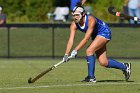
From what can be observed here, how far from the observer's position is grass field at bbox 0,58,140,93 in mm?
13406

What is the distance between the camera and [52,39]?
80.8 ft

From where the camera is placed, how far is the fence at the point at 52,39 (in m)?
24.2

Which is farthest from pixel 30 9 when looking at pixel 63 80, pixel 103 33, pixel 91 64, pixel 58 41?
pixel 91 64

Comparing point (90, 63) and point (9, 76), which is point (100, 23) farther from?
point (9, 76)

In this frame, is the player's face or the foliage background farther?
the foliage background

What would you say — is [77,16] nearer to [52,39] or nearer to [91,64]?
[91,64]

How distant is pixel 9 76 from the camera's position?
1667cm

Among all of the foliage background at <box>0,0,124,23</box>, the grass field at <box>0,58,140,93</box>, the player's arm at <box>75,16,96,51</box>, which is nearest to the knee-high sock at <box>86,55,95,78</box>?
the grass field at <box>0,58,140,93</box>

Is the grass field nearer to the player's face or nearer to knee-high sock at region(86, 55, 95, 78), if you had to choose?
knee-high sock at region(86, 55, 95, 78)

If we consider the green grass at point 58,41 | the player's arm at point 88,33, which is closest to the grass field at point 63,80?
the player's arm at point 88,33

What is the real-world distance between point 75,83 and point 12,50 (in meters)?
10.6

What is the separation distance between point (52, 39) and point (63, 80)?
9.19 meters

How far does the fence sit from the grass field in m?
2.51

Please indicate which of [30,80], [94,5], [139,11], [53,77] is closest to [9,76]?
[53,77]
